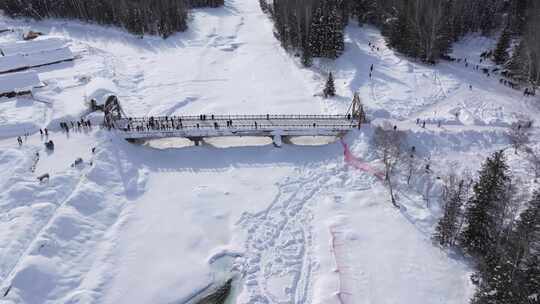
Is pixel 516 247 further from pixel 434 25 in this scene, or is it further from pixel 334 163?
pixel 434 25

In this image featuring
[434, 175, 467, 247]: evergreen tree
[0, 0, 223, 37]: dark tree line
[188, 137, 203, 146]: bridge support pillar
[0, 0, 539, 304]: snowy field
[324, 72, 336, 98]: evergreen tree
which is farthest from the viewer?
[0, 0, 223, 37]: dark tree line

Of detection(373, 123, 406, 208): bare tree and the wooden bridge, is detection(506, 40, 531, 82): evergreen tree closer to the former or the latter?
detection(373, 123, 406, 208): bare tree

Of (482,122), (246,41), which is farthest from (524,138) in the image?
(246,41)

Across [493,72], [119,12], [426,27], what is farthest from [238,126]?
[119,12]

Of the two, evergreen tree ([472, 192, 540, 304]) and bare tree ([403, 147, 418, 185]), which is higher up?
evergreen tree ([472, 192, 540, 304])

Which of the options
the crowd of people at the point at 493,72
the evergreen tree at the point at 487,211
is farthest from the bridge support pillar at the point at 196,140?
the crowd of people at the point at 493,72

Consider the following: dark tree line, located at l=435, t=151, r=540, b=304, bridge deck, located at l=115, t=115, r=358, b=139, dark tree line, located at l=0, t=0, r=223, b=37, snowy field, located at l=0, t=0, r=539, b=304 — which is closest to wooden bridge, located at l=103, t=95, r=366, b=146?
bridge deck, located at l=115, t=115, r=358, b=139

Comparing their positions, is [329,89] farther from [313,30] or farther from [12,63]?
[12,63]
